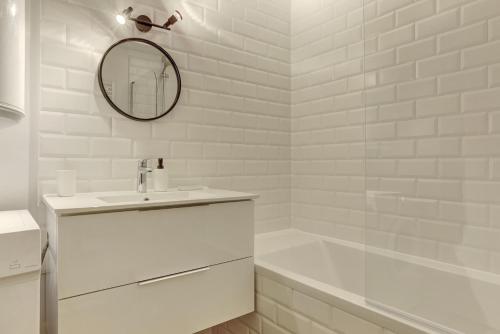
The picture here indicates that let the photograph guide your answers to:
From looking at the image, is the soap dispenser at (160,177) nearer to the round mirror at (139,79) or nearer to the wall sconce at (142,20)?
the round mirror at (139,79)

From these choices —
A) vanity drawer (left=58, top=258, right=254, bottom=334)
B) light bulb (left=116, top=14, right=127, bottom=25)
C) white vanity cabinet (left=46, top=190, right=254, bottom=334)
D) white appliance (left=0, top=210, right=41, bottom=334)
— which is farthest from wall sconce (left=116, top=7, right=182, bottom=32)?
vanity drawer (left=58, top=258, right=254, bottom=334)

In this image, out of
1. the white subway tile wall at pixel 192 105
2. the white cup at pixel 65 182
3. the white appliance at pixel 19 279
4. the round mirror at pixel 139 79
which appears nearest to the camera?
the white appliance at pixel 19 279

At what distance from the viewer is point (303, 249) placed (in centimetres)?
197

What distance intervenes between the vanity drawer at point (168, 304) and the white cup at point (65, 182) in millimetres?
476

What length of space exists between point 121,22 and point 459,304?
201cm

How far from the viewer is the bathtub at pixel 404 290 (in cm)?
106

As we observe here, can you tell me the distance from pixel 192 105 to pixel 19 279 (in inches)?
47.6

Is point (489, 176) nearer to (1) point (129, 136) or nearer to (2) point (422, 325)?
(2) point (422, 325)

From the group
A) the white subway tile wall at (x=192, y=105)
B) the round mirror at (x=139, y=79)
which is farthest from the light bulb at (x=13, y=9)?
the round mirror at (x=139, y=79)

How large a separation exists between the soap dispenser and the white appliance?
71 centimetres

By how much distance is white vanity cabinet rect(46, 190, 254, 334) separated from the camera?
3.33ft

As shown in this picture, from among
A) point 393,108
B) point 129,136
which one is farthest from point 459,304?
point 129,136

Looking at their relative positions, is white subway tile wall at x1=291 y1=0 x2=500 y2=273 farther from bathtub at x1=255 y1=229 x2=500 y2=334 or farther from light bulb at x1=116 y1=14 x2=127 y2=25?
light bulb at x1=116 y1=14 x2=127 y2=25

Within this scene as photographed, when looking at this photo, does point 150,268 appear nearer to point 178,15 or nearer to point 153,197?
point 153,197
